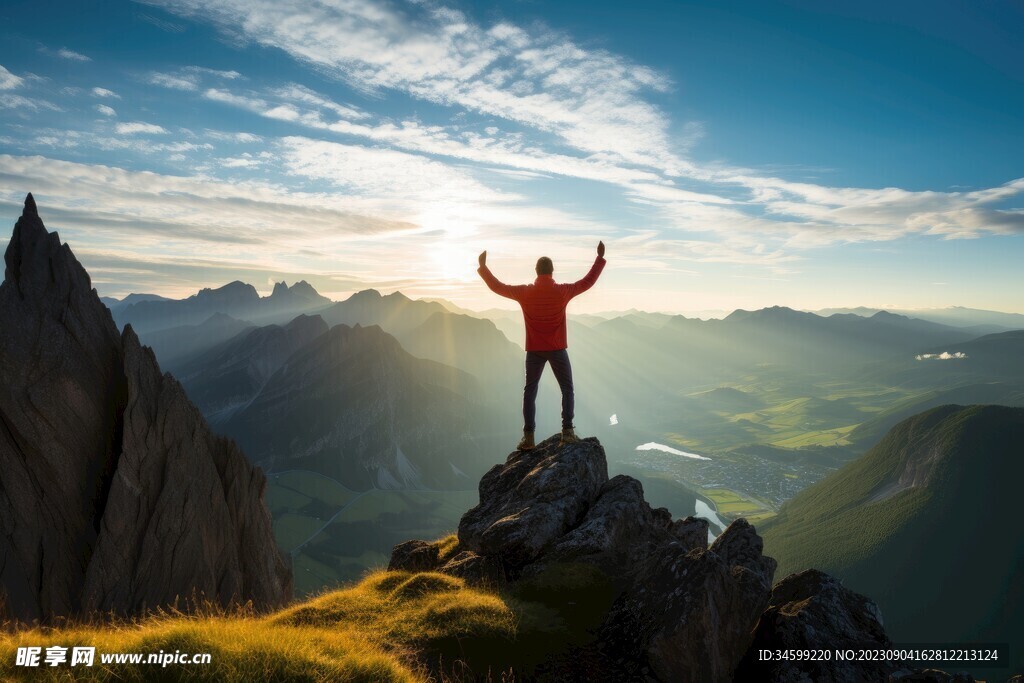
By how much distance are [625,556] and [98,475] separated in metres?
41.6

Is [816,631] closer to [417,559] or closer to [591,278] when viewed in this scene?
[591,278]

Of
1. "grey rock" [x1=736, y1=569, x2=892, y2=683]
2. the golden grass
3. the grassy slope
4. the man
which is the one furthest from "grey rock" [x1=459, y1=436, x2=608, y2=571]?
"grey rock" [x1=736, y1=569, x2=892, y2=683]

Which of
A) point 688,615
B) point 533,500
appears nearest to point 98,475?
point 533,500

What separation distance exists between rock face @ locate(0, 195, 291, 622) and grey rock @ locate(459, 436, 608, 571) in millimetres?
29061

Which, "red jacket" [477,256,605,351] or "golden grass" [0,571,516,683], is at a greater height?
"red jacket" [477,256,605,351]

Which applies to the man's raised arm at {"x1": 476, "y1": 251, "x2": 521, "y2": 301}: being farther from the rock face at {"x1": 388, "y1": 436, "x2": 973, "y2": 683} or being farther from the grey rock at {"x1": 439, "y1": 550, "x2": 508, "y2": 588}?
the grey rock at {"x1": 439, "y1": 550, "x2": 508, "y2": 588}

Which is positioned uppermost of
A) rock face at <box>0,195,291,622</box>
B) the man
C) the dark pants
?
the man

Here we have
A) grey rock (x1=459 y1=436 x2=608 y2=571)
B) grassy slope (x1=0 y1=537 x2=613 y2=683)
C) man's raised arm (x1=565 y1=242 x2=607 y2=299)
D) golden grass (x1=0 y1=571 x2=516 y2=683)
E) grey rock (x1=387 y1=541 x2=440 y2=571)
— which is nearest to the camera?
golden grass (x1=0 y1=571 x2=516 y2=683)

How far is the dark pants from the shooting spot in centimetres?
1888

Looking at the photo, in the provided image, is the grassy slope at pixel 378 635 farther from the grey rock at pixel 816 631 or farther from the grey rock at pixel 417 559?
the grey rock at pixel 816 631

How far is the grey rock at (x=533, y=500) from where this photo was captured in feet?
55.0

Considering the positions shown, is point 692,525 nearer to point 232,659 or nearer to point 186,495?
point 232,659

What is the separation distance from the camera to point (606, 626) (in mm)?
12773

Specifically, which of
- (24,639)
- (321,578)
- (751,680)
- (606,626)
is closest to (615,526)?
(606,626)
